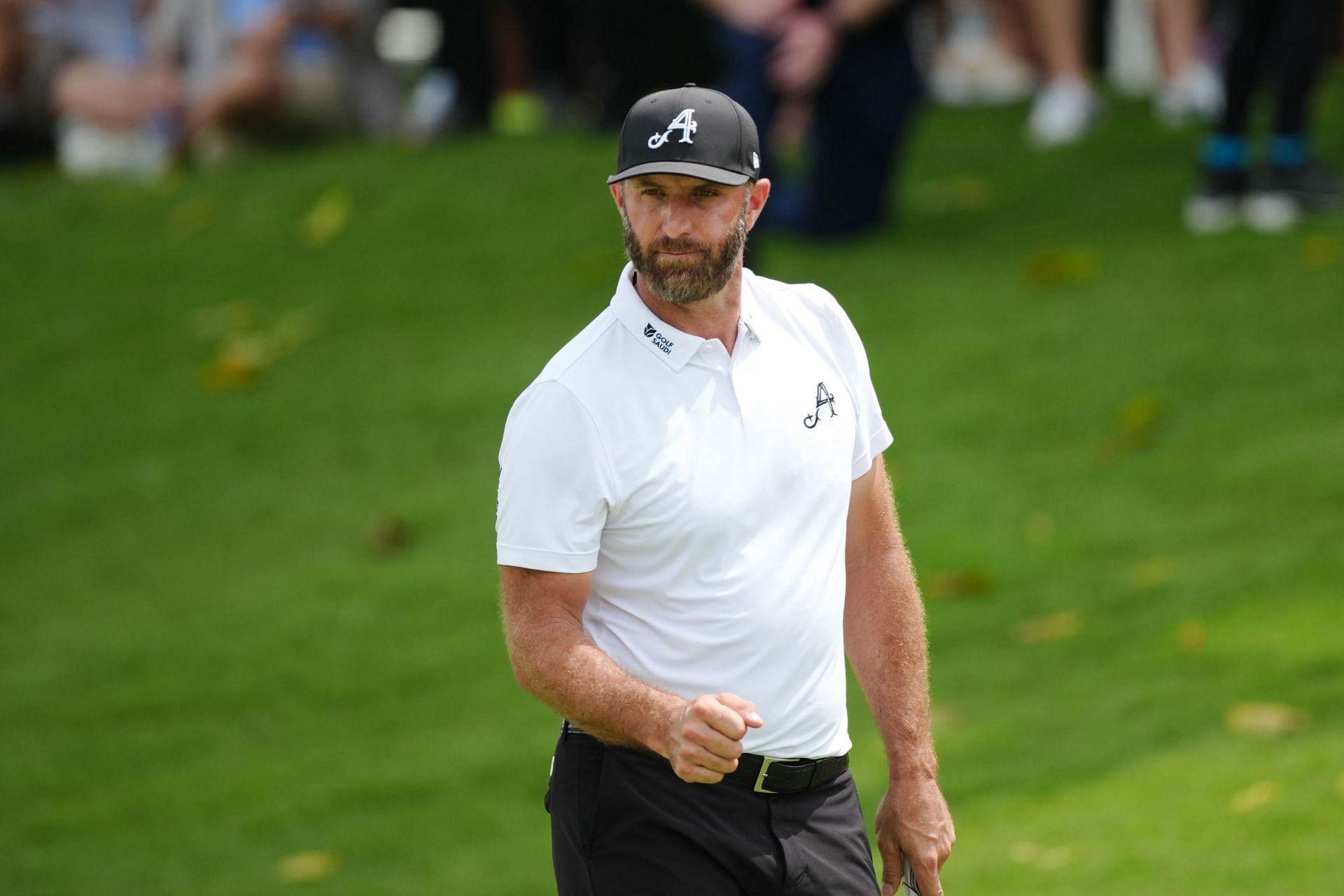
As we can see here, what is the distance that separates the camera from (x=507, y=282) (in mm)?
9875

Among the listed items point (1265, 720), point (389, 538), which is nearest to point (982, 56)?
point (389, 538)

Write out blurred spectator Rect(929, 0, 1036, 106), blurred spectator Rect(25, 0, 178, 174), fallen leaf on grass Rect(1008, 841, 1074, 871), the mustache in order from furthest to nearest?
blurred spectator Rect(929, 0, 1036, 106) → blurred spectator Rect(25, 0, 178, 174) → fallen leaf on grass Rect(1008, 841, 1074, 871) → the mustache

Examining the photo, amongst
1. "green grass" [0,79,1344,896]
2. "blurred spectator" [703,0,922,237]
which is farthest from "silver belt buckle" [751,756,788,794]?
"blurred spectator" [703,0,922,237]

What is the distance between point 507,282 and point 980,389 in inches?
113

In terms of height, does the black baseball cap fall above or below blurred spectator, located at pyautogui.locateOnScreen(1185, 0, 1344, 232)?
above

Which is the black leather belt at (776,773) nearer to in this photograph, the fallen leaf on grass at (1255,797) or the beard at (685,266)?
the beard at (685,266)

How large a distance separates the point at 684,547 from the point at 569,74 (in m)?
10.9

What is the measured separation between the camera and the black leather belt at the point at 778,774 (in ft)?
10.3

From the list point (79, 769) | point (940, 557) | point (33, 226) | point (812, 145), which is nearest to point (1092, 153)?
point (812, 145)

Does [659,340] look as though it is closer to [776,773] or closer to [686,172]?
[686,172]

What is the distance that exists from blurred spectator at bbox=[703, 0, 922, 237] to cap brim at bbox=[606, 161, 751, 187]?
5.69m

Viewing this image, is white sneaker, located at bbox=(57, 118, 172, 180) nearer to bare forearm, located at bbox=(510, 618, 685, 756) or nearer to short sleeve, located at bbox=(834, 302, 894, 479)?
short sleeve, located at bbox=(834, 302, 894, 479)

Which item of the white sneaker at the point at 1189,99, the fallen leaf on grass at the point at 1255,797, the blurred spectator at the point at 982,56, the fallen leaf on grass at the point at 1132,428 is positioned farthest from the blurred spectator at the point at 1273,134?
the fallen leaf on grass at the point at 1255,797

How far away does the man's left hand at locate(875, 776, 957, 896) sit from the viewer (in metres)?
3.33
